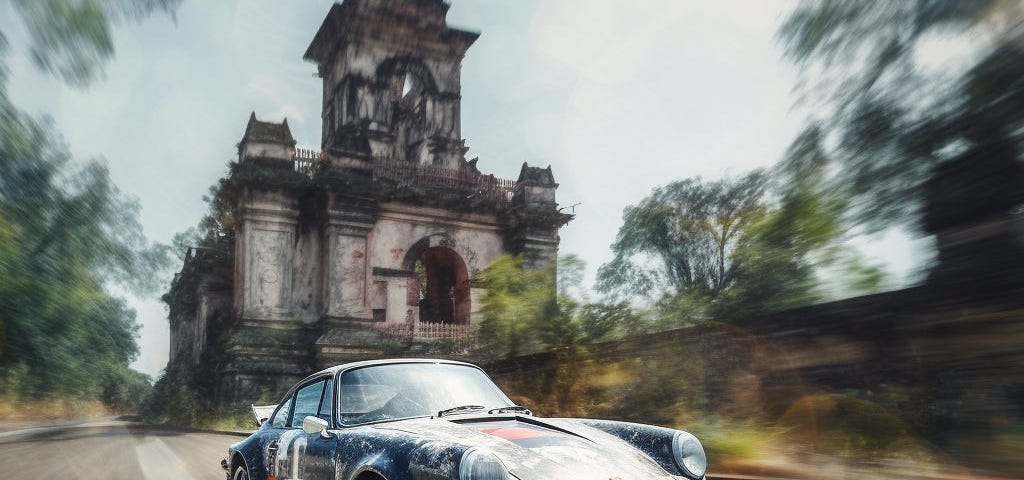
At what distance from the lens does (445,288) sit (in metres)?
28.1

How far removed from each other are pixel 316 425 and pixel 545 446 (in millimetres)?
1446

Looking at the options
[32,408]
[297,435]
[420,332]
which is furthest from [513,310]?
[32,408]

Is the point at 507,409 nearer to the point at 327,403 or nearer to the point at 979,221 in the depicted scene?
the point at 327,403

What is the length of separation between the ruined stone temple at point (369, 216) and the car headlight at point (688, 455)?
56.5 ft

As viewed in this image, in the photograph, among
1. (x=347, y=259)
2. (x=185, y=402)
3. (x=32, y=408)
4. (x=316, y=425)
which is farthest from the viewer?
(x=32, y=408)

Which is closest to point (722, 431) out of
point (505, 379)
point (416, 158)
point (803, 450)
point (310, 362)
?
point (803, 450)

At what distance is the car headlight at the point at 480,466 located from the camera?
3910mm

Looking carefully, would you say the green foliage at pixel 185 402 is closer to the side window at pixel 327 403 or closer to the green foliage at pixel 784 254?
the green foliage at pixel 784 254

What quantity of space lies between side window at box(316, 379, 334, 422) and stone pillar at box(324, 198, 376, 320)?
60.2 feet

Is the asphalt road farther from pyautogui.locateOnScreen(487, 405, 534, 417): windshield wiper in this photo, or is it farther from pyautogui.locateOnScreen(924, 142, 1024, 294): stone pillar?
pyautogui.locateOnScreen(924, 142, 1024, 294): stone pillar

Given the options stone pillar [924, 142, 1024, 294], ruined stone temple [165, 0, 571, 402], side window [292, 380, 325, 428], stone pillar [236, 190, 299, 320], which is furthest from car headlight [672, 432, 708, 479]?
stone pillar [236, 190, 299, 320]

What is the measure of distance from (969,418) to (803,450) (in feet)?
5.94

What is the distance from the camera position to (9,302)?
1335cm

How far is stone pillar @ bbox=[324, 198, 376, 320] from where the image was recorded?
23734mm
